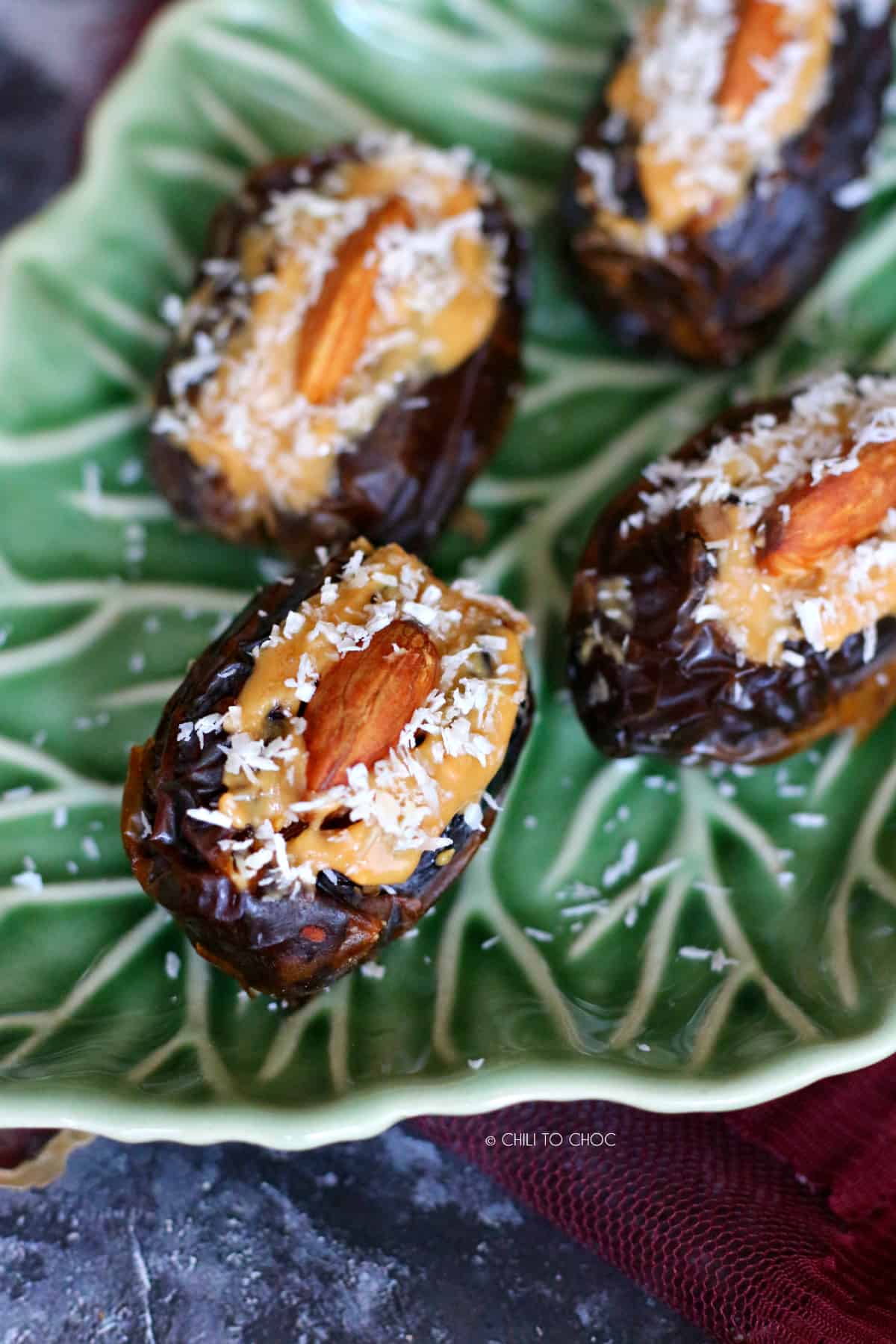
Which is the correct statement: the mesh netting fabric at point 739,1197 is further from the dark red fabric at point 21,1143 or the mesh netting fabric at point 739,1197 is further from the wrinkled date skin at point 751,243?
the wrinkled date skin at point 751,243

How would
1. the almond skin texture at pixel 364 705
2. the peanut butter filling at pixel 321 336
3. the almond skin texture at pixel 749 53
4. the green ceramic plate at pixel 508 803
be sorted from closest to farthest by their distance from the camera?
the almond skin texture at pixel 364 705 → the green ceramic plate at pixel 508 803 → the peanut butter filling at pixel 321 336 → the almond skin texture at pixel 749 53

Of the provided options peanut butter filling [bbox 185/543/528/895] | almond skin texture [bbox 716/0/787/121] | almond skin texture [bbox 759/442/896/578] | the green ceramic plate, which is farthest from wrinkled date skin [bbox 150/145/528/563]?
almond skin texture [bbox 759/442/896/578]

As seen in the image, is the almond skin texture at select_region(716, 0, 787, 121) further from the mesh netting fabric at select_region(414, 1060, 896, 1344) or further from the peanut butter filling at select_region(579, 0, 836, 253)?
the mesh netting fabric at select_region(414, 1060, 896, 1344)

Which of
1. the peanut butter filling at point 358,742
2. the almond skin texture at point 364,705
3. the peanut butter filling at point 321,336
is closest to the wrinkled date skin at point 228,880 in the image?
the peanut butter filling at point 358,742

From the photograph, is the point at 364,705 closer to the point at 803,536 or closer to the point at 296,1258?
the point at 803,536

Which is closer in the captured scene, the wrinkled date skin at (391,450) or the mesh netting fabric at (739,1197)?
the mesh netting fabric at (739,1197)
